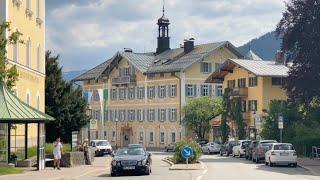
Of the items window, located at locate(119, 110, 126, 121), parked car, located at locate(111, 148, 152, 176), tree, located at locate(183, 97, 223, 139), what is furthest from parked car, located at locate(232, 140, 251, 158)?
window, located at locate(119, 110, 126, 121)

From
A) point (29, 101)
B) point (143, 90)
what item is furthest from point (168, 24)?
point (29, 101)

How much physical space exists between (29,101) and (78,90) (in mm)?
17989

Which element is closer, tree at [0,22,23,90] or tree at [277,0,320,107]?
tree at [0,22,23,90]

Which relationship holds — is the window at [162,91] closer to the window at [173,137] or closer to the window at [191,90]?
the window at [191,90]

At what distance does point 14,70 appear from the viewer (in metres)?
32.3

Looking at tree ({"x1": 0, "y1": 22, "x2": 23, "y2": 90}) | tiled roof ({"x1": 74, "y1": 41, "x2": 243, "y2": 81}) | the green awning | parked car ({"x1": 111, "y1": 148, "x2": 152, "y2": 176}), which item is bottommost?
parked car ({"x1": 111, "y1": 148, "x2": 152, "y2": 176})

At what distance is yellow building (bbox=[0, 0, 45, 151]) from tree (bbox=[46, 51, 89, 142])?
746 centimetres

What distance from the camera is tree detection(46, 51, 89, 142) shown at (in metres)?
59.2

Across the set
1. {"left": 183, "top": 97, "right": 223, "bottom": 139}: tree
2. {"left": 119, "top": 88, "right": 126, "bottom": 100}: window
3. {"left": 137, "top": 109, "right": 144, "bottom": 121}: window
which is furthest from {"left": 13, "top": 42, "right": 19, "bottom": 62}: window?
{"left": 119, "top": 88, "right": 126, "bottom": 100}: window

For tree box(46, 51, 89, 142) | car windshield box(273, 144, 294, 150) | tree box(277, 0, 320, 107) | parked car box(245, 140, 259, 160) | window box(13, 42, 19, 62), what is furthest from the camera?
tree box(46, 51, 89, 142)

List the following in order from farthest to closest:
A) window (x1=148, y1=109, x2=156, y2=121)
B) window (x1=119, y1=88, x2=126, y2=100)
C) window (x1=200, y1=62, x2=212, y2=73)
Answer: window (x1=119, y1=88, x2=126, y2=100) < window (x1=148, y1=109, x2=156, y2=121) < window (x1=200, y1=62, x2=212, y2=73)

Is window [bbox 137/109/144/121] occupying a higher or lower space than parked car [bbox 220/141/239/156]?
higher

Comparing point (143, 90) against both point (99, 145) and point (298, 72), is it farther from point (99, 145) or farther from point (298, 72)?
point (298, 72)

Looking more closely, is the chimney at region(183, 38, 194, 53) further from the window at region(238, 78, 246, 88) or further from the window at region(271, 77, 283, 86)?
the window at region(271, 77, 283, 86)
